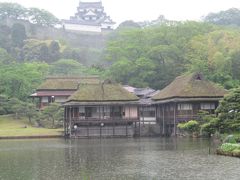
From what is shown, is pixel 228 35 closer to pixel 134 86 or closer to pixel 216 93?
pixel 134 86

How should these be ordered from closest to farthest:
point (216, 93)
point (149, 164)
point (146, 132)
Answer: point (149, 164) < point (216, 93) < point (146, 132)

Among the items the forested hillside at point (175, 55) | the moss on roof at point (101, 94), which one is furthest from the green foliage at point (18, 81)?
the moss on roof at point (101, 94)

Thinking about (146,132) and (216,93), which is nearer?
(216,93)

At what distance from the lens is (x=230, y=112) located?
36562 millimetres

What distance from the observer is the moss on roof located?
176ft

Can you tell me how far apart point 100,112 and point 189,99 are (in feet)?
34.8

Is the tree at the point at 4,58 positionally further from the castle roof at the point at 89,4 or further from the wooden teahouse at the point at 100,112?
the castle roof at the point at 89,4

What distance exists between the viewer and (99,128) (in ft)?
177

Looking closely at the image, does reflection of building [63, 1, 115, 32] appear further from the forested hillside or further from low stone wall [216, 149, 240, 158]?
low stone wall [216, 149, 240, 158]

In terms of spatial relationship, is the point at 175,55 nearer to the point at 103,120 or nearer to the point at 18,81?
the point at 18,81

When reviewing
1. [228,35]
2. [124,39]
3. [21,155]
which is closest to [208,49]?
[228,35]

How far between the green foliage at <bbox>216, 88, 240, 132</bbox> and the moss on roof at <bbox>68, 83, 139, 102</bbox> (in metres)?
18.8

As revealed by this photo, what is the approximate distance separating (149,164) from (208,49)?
167 feet

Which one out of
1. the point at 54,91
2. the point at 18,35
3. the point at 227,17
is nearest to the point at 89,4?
the point at 18,35
